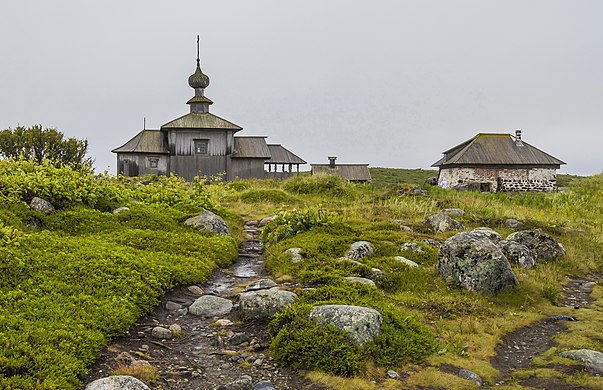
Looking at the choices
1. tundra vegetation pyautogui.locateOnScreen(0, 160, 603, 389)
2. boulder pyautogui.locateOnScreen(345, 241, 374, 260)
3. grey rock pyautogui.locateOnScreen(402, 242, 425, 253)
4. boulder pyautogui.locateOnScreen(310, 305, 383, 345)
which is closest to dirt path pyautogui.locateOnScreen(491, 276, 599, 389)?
tundra vegetation pyautogui.locateOnScreen(0, 160, 603, 389)

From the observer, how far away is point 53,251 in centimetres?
823

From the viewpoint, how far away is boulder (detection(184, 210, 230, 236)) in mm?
12578

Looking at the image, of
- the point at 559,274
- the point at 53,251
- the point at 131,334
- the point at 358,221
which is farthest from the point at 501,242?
the point at 53,251

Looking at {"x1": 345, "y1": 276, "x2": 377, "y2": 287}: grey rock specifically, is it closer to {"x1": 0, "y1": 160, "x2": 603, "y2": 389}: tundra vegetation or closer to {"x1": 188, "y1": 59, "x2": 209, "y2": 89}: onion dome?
{"x1": 0, "y1": 160, "x2": 603, "y2": 389}: tundra vegetation

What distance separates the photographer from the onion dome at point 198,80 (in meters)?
43.8

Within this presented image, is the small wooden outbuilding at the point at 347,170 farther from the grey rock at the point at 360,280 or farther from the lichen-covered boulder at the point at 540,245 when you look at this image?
the grey rock at the point at 360,280

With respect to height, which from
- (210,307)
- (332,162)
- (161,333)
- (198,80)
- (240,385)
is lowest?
(240,385)

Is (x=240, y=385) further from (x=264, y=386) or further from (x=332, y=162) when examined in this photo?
(x=332, y=162)

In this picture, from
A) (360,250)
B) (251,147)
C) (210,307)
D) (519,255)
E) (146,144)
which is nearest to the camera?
(210,307)

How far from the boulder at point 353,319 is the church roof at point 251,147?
35750mm

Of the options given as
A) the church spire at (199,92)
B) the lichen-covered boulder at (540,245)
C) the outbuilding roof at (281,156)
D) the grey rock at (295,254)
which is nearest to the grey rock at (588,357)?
the grey rock at (295,254)

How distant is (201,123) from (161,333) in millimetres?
35569

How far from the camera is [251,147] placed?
43.0 m

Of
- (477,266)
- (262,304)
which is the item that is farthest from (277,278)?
(477,266)
